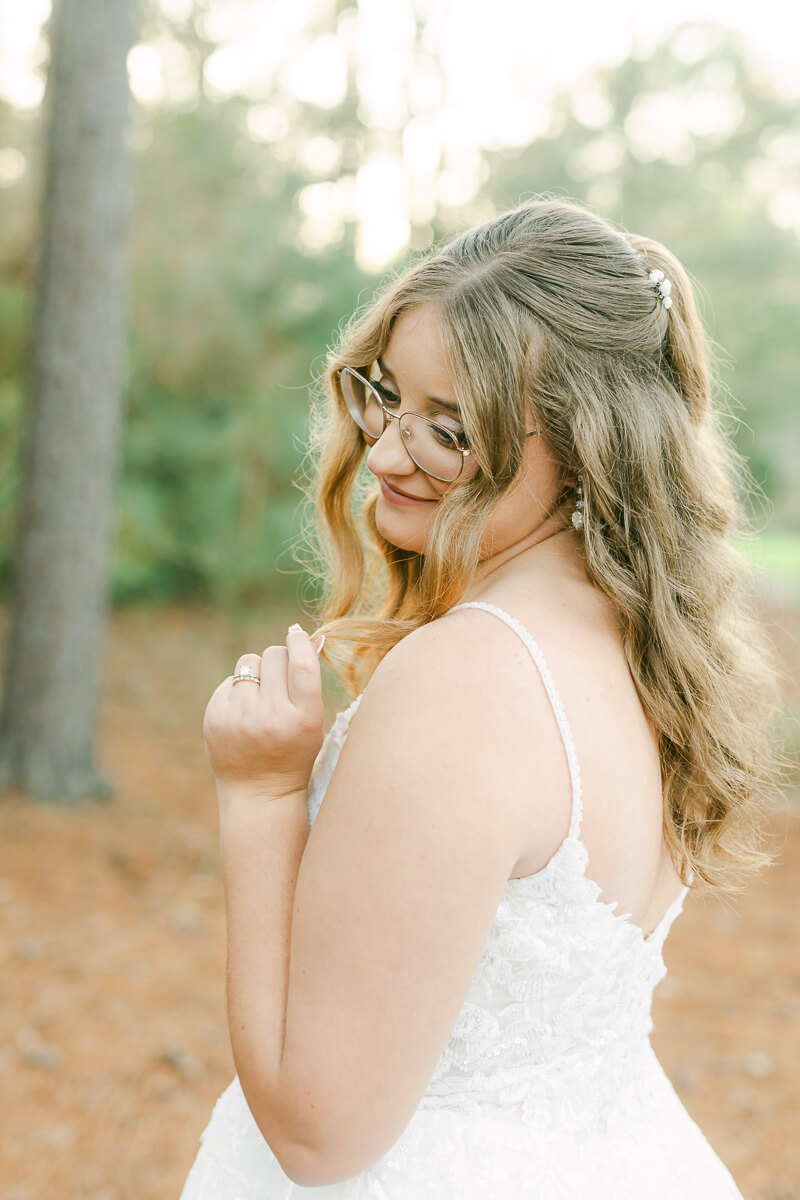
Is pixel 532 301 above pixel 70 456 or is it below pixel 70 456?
above

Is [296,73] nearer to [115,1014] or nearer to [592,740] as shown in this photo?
[115,1014]

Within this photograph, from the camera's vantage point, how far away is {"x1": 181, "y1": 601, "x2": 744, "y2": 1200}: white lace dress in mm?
1289

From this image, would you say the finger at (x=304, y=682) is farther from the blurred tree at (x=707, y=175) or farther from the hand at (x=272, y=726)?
the blurred tree at (x=707, y=175)

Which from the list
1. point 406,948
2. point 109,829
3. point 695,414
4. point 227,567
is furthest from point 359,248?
point 406,948

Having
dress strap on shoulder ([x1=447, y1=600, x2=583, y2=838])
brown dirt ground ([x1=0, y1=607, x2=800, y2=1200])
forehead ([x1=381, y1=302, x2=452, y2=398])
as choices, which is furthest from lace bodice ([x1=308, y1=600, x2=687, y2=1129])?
brown dirt ground ([x1=0, y1=607, x2=800, y2=1200])

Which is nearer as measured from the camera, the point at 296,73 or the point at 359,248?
the point at 359,248

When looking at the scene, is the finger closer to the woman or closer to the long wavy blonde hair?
the woman

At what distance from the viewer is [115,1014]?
3979 mm

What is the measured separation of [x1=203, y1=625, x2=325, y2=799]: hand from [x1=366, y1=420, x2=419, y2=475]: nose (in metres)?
0.27

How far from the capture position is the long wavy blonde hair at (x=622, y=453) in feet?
4.34

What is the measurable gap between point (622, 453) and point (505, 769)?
1.67ft

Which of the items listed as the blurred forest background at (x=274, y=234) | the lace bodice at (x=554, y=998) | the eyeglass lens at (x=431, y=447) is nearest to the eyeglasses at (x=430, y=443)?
the eyeglass lens at (x=431, y=447)

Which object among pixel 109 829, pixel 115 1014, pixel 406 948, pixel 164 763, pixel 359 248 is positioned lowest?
pixel 164 763

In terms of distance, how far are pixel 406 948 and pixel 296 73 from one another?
11.1 m
